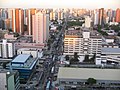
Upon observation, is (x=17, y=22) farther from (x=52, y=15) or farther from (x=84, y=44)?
(x=52, y=15)

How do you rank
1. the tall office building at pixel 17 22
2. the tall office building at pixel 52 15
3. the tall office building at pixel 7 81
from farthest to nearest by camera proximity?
the tall office building at pixel 52 15 < the tall office building at pixel 17 22 < the tall office building at pixel 7 81

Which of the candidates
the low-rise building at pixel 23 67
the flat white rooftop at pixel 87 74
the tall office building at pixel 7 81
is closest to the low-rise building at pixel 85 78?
the flat white rooftop at pixel 87 74

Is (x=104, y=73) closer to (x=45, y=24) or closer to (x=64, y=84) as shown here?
(x=64, y=84)

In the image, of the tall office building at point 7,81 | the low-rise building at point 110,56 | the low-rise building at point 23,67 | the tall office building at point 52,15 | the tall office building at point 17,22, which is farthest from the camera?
the tall office building at point 52,15

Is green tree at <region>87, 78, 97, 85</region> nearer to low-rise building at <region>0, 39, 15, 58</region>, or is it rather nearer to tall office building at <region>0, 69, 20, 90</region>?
tall office building at <region>0, 69, 20, 90</region>

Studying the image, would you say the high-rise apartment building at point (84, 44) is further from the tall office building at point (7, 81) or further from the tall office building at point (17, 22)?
the tall office building at point (17, 22)

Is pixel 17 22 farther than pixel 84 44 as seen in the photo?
Yes

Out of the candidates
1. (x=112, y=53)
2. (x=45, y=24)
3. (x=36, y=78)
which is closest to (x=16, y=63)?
(x=36, y=78)

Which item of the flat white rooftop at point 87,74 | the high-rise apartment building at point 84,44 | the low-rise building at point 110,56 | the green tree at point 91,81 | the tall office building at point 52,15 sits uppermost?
the tall office building at point 52,15

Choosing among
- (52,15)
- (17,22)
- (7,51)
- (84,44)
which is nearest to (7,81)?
(7,51)

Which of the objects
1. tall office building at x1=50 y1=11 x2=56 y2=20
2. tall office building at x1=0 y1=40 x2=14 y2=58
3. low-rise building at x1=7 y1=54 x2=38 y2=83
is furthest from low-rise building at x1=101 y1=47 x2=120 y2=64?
tall office building at x1=50 y1=11 x2=56 y2=20

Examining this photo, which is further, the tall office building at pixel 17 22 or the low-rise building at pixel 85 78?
the tall office building at pixel 17 22
